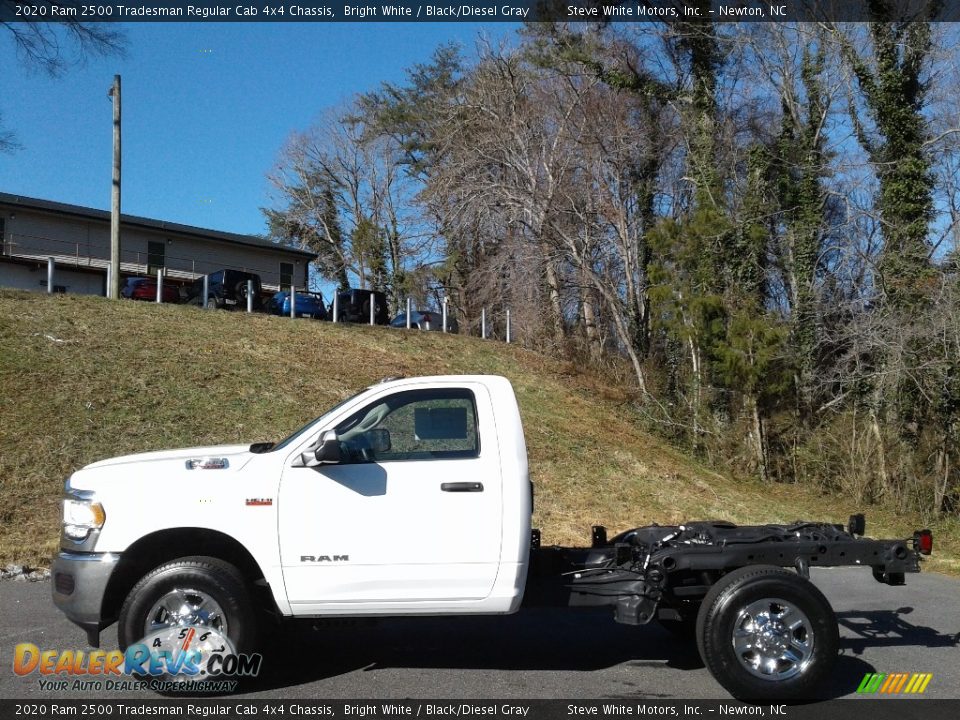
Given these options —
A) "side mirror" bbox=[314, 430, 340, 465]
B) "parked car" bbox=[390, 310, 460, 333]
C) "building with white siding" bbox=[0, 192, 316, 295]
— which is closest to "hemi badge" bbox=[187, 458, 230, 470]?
→ "side mirror" bbox=[314, 430, 340, 465]

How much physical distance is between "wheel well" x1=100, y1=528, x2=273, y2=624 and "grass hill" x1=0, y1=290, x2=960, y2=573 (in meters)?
4.84

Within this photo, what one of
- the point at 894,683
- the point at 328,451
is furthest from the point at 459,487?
the point at 894,683

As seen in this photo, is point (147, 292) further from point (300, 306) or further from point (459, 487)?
point (459, 487)

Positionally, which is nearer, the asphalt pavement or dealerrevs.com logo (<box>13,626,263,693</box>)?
dealerrevs.com logo (<box>13,626,263,693</box>)

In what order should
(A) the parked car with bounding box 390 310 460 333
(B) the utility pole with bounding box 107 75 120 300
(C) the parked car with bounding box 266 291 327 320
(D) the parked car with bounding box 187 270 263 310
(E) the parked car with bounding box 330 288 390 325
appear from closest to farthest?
(B) the utility pole with bounding box 107 75 120 300 < (D) the parked car with bounding box 187 270 263 310 < (C) the parked car with bounding box 266 291 327 320 < (E) the parked car with bounding box 330 288 390 325 < (A) the parked car with bounding box 390 310 460 333

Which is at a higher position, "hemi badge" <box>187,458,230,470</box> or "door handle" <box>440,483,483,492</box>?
"hemi badge" <box>187,458,230,470</box>

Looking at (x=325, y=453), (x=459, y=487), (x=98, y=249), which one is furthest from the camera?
(x=98, y=249)

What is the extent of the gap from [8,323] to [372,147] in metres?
32.2

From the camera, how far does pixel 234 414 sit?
16.5 meters

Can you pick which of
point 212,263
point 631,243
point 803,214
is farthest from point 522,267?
point 212,263

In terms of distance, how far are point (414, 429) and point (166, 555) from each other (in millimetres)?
1826

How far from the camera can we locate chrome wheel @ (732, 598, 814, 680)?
5.64m

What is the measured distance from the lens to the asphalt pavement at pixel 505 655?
5.75m

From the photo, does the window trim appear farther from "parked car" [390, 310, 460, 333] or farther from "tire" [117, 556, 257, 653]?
"tire" [117, 556, 257, 653]
